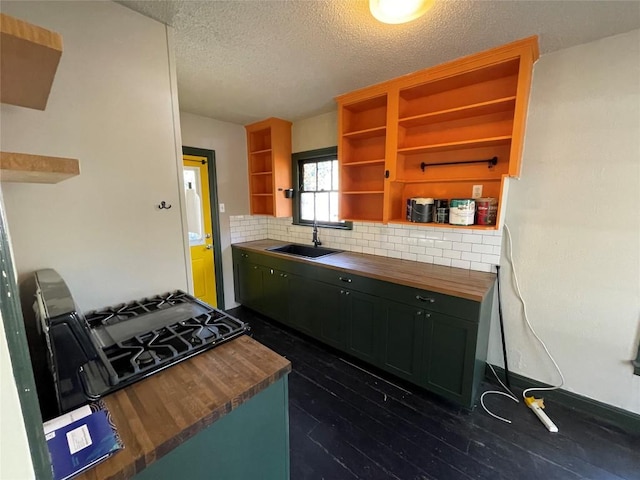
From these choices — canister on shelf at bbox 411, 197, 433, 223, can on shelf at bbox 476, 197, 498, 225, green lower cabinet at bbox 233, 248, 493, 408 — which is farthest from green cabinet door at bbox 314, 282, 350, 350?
can on shelf at bbox 476, 197, 498, 225

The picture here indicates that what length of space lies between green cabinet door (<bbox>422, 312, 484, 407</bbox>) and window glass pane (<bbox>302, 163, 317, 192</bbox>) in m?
2.07

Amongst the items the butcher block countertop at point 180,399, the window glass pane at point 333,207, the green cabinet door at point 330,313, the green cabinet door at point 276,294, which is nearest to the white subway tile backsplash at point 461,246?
the green cabinet door at point 330,313

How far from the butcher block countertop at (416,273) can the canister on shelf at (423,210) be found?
41 cm

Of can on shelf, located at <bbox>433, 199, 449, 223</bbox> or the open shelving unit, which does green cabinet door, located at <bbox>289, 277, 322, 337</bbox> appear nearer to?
can on shelf, located at <bbox>433, 199, 449, 223</bbox>

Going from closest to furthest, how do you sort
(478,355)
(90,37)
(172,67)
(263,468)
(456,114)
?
(263,468)
(90,37)
(172,67)
(478,355)
(456,114)

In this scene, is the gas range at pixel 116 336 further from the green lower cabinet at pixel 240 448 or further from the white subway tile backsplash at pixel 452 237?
the white subway tile backsplash at pixel 452 237

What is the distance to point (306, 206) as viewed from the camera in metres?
3.48

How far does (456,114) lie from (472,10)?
762 mm

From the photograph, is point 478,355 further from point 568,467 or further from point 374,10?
point 374,10

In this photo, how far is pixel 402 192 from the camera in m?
2.56

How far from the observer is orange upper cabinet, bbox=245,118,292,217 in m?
3.31

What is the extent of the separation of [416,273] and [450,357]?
622 millimetres

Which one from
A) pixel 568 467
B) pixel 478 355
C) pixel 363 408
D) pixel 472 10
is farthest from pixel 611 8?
pixel 363 408

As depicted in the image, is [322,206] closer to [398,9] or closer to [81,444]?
[398,9]
